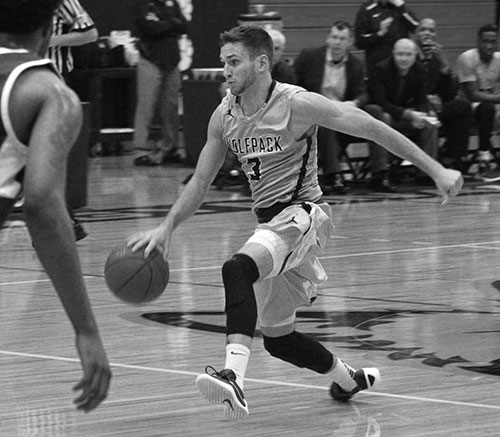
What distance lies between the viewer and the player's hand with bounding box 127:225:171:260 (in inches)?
202

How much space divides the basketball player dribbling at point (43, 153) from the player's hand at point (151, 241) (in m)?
2.13

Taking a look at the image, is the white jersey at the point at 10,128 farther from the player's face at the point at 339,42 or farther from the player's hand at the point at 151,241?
the player's face at the point at 339,42

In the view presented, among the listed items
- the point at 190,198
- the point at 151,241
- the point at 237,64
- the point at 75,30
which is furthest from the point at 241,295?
the point at 75,30

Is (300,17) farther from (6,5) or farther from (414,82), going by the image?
(6,5)

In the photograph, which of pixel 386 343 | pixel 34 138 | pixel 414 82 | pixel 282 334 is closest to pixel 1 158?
pixel 34 138

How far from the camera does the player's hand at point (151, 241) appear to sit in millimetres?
5129

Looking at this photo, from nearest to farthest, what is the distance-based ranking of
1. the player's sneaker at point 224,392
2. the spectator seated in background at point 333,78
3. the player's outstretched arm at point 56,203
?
the player's outstretched arm at point 56,203
the player's sneaker at point 224,392
the spectator seated in background at point 333,78

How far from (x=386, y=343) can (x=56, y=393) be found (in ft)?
5.95

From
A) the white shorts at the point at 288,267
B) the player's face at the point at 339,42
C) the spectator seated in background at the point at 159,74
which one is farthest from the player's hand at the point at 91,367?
the spectator seated in background at the point at 159,74

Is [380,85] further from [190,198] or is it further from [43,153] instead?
[43,153]

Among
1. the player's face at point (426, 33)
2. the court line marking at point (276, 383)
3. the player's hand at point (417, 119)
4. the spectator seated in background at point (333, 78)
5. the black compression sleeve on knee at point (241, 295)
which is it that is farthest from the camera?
the player's face at point (426, 33)

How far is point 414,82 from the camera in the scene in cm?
1397

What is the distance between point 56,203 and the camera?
9.27 feet

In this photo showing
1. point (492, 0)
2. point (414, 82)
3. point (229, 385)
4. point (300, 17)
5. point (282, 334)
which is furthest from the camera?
point (492, 0)
